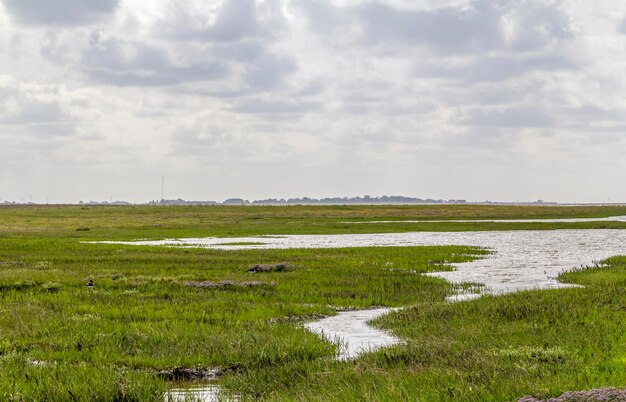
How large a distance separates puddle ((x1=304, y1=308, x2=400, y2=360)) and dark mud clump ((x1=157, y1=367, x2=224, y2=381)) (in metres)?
2.87

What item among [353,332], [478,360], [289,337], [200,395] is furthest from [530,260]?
[200,395]

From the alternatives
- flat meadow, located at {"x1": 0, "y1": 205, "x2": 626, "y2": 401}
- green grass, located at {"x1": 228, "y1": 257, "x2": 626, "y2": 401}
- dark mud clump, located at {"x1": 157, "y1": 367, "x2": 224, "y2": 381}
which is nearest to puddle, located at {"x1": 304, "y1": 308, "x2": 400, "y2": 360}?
flat meadow, located at {"x1": 0, "y1": 205, "x2": 626, "y2": 401}

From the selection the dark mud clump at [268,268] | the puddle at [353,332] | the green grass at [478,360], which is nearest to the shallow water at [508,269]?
the puddle at [353,332]

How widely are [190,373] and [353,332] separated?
Result: 239 inches

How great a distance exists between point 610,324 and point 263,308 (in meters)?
10.7

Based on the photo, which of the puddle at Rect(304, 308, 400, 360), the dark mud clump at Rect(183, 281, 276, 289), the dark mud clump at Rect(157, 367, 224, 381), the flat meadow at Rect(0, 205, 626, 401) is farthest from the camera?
the dark mud clump at Rect(183, 281, 276, 289)

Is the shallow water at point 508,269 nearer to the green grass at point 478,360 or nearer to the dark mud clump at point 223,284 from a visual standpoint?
the green grass at point 478,360

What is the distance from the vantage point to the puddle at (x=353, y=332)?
16609 millimetres

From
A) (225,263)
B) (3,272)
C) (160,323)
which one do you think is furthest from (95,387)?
(225,263)

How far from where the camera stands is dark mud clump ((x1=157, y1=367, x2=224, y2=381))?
1449 centimetres

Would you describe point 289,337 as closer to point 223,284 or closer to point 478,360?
point 478,360

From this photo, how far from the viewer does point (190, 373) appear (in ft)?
48.4

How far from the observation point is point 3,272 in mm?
32750

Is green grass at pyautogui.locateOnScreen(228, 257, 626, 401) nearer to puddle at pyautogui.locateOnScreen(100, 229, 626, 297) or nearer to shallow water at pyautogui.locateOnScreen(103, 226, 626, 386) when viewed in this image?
shallow water at pyautogui.locateOnScreen(103, 226, 626, 386)
